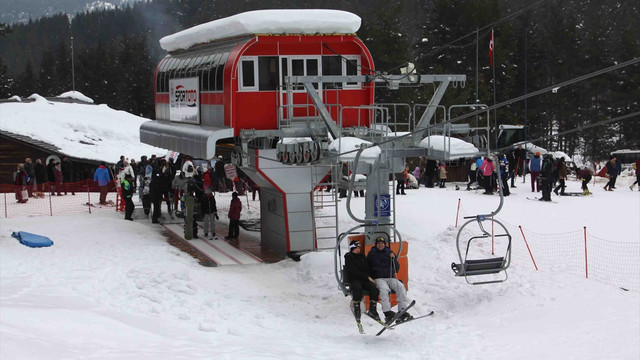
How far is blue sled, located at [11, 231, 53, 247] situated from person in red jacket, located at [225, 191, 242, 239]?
5.32m

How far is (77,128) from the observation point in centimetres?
5075

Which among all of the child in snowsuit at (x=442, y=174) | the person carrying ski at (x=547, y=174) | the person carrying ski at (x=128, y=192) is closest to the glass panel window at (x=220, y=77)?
the person carrying ski at (x=128, y=192)

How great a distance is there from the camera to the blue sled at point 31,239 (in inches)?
764

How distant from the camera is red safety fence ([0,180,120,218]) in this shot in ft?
86.0

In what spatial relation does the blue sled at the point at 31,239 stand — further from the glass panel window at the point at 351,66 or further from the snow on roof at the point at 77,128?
the snow on roof at the point at 77,128

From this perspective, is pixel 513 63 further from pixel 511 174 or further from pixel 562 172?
pixel 562 172

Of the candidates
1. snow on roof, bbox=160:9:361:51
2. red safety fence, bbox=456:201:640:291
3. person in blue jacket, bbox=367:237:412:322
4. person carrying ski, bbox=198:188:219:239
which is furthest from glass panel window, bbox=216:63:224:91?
person in blue jacket, bbox=367:237:412:322

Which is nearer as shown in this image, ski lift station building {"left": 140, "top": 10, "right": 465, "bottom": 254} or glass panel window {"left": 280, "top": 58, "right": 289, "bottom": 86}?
ski lift station building {"left": 140, "top": 10, "right": 465, "bottom": 254}

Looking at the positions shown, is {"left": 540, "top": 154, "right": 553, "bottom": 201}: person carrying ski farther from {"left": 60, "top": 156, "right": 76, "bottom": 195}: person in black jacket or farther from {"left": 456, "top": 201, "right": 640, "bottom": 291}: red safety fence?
{"left": 60, "top": 156, "right": 76, "bottom": 195}: person in black jacket

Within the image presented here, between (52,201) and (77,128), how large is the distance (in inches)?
909

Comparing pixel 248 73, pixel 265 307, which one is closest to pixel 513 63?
pixel 248 73

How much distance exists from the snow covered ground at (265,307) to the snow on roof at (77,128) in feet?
81.8

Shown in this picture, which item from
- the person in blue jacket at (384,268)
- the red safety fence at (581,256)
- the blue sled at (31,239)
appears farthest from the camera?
the blue sled at (31,239)

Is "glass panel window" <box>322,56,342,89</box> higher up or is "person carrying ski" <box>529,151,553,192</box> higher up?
"glass panel window" <box>322,56,342,89</box>
